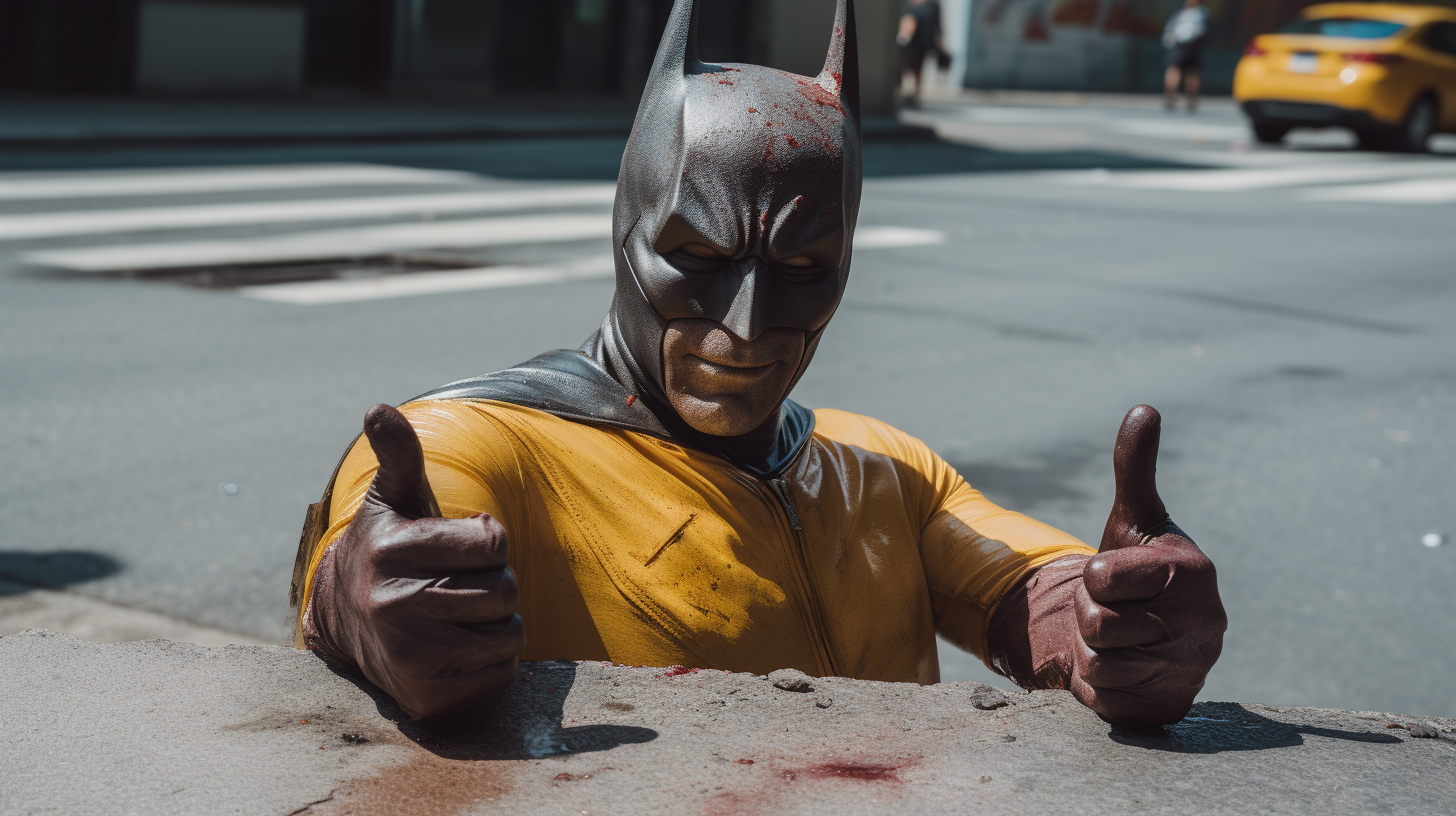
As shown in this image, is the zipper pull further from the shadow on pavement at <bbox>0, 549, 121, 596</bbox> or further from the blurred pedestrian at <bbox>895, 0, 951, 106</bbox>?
the blurred pedestrian at <bbox>895, 0, 951, 106</bbox>

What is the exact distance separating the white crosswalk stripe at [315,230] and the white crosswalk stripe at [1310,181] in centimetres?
470

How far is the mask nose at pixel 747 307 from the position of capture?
1.88 m

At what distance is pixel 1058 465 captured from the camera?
19.0 feet

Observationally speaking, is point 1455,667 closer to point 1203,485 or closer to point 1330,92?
point 1203,485

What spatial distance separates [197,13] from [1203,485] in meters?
15.5

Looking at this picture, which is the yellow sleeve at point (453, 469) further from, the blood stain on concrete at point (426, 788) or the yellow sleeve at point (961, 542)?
the yellow sleeve at point (961, 542)

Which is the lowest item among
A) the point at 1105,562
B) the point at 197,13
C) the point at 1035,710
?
the point at 1035,710

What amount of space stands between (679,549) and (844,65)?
675mm

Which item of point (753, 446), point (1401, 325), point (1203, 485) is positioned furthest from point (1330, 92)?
point (753, 446)

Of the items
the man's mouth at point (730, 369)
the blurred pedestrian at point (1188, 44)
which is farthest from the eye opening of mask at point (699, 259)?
the blurred pedestrian at point (1188, 44)

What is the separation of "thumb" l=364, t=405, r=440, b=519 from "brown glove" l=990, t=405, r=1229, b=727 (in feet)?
2.37

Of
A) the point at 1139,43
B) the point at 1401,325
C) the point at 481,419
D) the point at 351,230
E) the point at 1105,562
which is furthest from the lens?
the point at 1139,43

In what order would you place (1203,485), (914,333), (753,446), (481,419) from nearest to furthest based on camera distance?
(481,419), (753,446), (1203,485), (914,333)

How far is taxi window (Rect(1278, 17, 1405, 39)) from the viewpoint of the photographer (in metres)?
18.9
